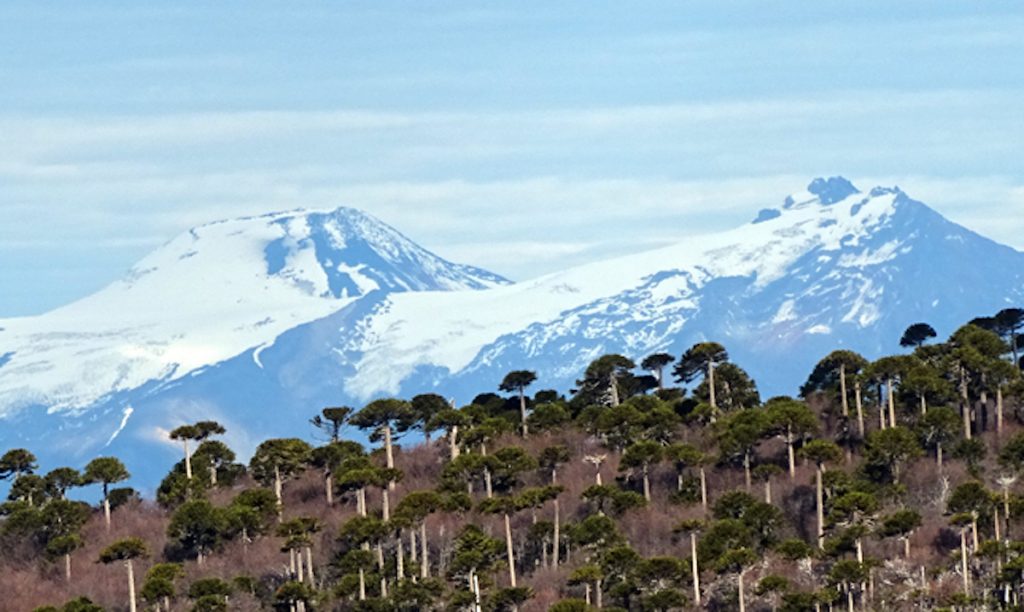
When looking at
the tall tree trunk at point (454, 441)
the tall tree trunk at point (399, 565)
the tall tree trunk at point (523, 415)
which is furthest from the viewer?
the tall tree trunk at point (523, 415)

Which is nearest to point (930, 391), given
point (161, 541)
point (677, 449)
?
point (677, 449)

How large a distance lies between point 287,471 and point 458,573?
2587 centimetres

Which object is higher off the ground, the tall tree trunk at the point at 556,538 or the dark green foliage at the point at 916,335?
the dark green foliage at the point at 916,335

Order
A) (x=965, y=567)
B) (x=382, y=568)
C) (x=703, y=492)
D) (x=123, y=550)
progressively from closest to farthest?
(x=965, y=567) → (x=123, y=550) → (x=382, y=568) → (x=703, y=492)

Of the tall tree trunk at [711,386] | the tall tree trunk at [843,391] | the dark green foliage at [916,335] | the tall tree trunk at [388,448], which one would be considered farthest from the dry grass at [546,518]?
the dark green foliage at [916,335]

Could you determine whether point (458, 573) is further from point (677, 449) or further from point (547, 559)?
point (677, 449)

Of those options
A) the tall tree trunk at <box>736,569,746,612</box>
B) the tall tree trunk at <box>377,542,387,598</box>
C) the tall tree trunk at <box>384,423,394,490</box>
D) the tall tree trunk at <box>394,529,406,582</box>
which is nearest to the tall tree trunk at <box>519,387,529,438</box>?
the tall tree trunk at <box>384,423,394,490</box>

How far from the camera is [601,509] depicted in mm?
151625

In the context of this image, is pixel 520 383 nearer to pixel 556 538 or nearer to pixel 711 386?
pixel 711 386

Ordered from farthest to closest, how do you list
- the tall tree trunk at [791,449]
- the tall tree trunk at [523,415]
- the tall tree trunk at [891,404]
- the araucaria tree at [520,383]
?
the araucaria tree at [520,383]
the tall tree trunk at [523,415]
the tall tree trunk at [891,404]
the tall tree trunk at [791,449]

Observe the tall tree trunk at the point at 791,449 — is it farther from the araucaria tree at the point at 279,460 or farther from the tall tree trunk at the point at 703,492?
the araucaria tree at the point at 279,460

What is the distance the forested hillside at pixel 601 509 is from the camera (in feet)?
444

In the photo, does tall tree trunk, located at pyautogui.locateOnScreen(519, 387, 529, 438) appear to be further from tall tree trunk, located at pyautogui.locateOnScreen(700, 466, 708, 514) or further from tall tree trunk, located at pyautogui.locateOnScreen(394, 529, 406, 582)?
tall tree trunk, located at pyautogui.locateOnScreen(394, 529, 406, 582)

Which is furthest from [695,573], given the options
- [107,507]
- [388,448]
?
[107,507]
